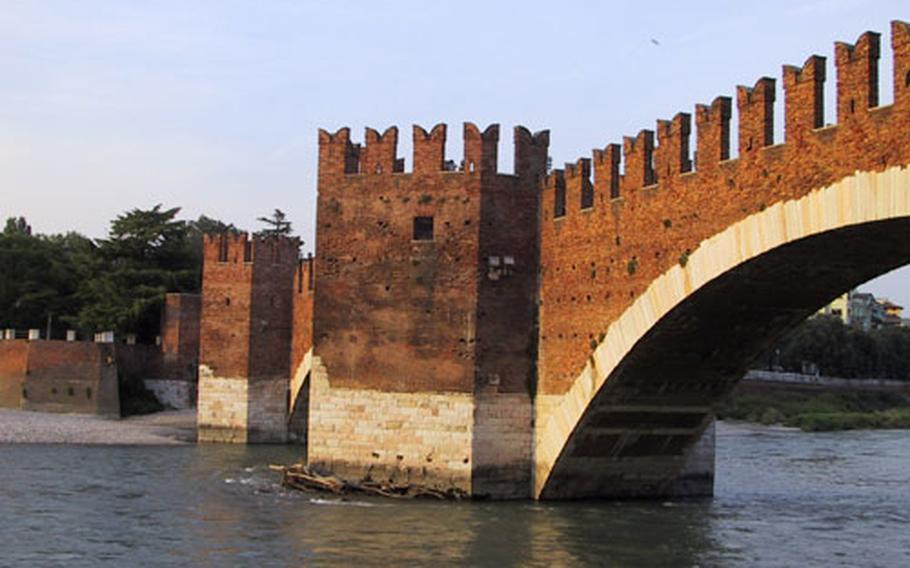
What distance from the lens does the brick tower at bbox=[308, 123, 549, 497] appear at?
68.2ft

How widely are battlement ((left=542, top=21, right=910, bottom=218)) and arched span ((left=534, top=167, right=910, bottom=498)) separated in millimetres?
800

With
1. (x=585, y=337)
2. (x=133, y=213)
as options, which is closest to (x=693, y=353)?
(x=585, y=337)

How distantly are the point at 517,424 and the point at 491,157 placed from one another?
15.3ft

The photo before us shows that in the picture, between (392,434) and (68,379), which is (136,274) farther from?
(392,434)

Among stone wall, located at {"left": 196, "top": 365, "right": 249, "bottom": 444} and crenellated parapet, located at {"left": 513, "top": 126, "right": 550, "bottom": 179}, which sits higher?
crenellated parapet, located at {"left": 513, "top": 126, "right": 550, "bottom": 179}

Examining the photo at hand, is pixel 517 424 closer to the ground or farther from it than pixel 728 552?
farther from it

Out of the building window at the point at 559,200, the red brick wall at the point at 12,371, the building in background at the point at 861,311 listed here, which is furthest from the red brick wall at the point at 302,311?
the building in background at the point at 861,311

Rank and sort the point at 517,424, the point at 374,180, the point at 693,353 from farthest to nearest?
the point at 374,180, the point at 517,424, the point at 693,353

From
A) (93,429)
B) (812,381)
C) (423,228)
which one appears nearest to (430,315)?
(423,228)

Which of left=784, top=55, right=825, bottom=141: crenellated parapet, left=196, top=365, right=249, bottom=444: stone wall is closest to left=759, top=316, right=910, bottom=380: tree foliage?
left=196, top=365, right=249, bottom=444: stone wall

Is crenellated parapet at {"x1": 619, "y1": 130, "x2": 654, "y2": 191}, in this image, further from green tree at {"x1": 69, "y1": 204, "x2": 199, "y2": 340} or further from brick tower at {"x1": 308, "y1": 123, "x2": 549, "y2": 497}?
green tree at {"x1": 69, "y1": 204, "x2": 199, "y2": 340}

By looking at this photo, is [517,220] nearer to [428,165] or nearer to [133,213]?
[428,165]

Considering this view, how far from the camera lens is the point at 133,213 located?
159 feet

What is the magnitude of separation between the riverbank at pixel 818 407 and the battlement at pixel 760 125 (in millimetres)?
27508
